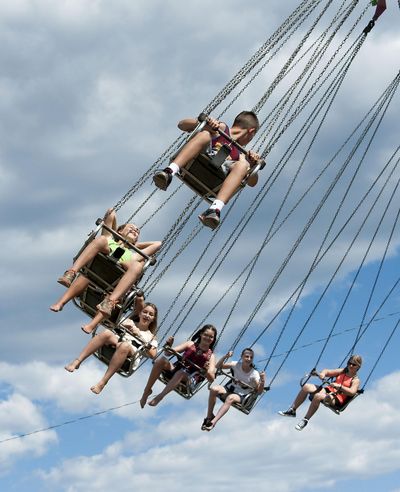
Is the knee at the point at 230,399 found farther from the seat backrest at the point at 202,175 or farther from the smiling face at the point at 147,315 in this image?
the seat backrest at the point at 202,175

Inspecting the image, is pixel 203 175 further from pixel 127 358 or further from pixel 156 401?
pixel 156 401

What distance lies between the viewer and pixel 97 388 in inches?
530

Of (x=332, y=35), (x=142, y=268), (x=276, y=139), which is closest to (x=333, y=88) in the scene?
(x=332, y=35)

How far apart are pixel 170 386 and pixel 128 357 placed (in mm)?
907

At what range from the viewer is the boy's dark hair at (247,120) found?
41.2 feet

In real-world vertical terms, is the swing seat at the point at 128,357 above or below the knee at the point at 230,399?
below

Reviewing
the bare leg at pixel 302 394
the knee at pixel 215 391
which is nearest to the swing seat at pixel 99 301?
the knee at pixel 215 391

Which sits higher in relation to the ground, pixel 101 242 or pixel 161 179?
pixel 161 179

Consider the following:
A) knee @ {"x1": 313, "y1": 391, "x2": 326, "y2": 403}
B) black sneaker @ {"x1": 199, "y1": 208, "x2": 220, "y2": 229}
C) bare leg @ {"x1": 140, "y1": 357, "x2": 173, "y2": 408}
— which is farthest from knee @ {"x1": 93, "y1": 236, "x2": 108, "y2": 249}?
knee @ {"x1": 313, "y1": 391, "x2": 326, "y2": 403}

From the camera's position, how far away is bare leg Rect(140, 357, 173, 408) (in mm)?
14742

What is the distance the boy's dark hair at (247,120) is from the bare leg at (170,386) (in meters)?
3.74

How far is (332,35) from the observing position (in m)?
15.5

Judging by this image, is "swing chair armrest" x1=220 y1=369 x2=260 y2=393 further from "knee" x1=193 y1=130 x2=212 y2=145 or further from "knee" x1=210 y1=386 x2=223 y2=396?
"knee" x1=193 y1=130 x2=212 y2=145

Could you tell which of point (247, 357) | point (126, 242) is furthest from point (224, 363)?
point (126, 242)
